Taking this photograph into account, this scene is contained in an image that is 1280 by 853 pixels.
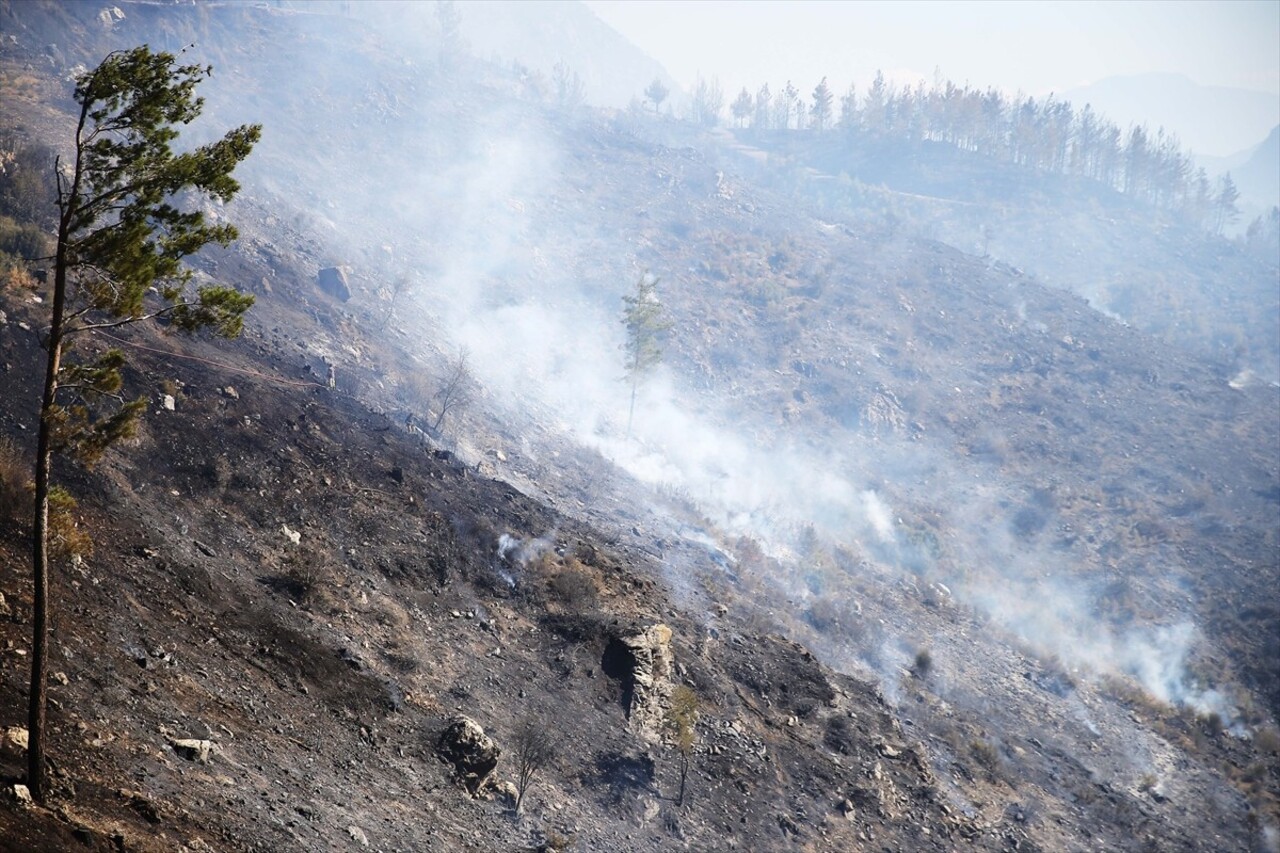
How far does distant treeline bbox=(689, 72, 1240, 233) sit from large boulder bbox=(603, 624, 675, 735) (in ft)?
444

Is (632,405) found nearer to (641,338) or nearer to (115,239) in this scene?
(641,338)

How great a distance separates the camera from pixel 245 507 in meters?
22.7

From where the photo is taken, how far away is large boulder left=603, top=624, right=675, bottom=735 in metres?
23.9

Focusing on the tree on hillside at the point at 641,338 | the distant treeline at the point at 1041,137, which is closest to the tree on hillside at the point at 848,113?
the distant treeline at the point at 1041,137

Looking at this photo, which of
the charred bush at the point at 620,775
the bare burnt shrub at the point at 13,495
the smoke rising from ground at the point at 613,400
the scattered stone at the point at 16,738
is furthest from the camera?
the smoke rising from ground at the point at 613,400

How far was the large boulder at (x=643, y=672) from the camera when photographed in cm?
2391

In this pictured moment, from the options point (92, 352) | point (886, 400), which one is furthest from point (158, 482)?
point (886, 400)

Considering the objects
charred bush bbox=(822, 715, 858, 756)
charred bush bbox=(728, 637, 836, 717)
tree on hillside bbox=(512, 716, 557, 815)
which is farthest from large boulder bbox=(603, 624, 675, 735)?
charred bush bbox=(822, 715, 858, 756)

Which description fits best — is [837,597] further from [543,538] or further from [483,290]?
[483,290]

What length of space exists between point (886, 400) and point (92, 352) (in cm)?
5988

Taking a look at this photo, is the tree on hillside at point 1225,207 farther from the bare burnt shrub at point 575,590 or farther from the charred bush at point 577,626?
the charred bush at point 577,626

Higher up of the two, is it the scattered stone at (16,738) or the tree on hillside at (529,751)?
the scattered stone at (16,738)

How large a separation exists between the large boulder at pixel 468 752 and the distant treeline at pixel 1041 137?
142 metres

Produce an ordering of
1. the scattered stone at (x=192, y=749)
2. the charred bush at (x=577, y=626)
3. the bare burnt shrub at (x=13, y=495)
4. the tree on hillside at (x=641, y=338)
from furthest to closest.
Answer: the tree on hillside at (x=641, y=338), the charred bush at (x=577, y=626), the bare burnt shrub at (x=13, y=495), the scattered stone at (x=192, y=749)
